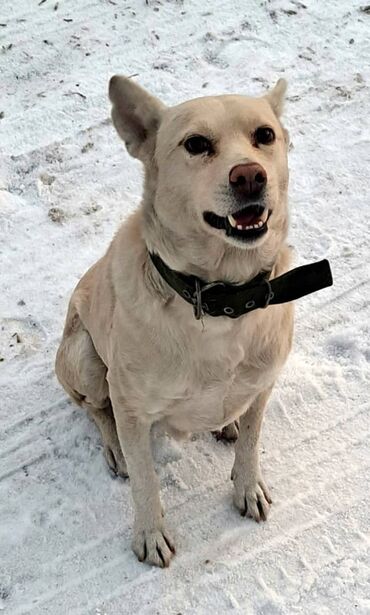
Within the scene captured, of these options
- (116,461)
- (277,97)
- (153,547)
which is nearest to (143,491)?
(153,547)

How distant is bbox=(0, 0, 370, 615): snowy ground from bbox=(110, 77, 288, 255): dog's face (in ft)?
4.67

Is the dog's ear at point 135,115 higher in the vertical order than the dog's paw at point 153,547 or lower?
higher

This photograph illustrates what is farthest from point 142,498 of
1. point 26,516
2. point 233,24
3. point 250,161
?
point 233,24

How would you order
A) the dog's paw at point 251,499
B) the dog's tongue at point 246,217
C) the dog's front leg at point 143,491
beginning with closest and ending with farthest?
the dog's tongue at point 246,217, the dog's front leg at point 143,491, the dog's paw at point 251,499

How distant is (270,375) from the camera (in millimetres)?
2846

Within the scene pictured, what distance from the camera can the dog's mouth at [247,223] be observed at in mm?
2320

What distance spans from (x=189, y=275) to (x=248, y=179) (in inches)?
17.6

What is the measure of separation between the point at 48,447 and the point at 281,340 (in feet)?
4.46

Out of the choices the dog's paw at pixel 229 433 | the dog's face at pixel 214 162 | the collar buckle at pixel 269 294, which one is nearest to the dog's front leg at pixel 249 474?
the dog's paw at pixel 229 433

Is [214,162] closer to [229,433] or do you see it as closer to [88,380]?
[88,380]

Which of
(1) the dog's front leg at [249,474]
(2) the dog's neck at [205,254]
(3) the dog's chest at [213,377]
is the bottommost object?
(1) the dog's front leg at [249,474]

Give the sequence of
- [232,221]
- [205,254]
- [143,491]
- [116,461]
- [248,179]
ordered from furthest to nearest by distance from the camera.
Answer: [116,461] < [143,491] < [205,254] < [232,221] < [248,179]

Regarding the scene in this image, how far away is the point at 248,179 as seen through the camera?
2.22m

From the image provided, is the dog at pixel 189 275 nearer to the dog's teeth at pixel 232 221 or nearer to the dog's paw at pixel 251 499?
the dog's teeth at pixel 232 221
